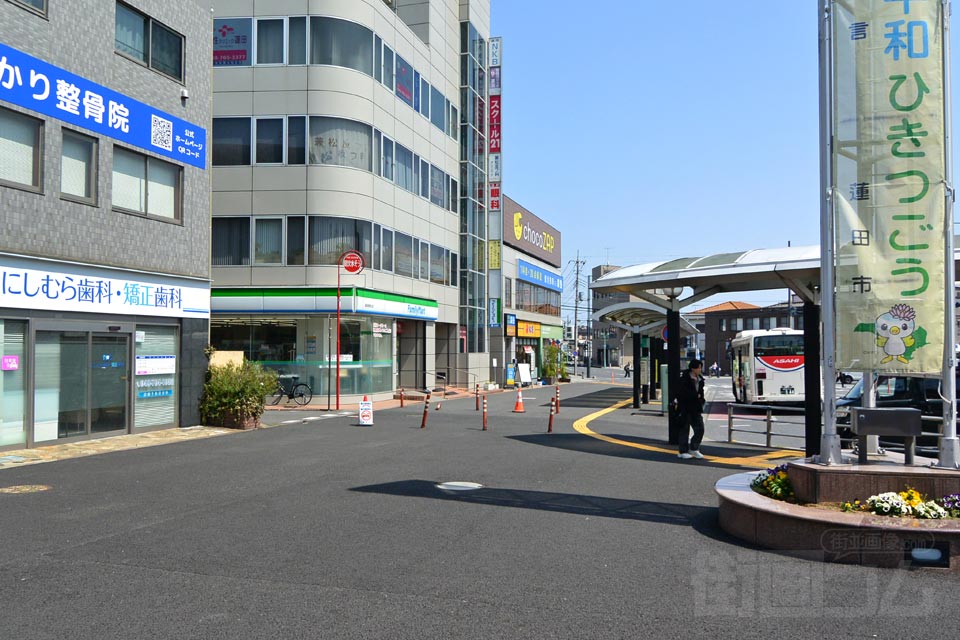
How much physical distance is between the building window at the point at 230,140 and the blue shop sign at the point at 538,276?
28.7 metres

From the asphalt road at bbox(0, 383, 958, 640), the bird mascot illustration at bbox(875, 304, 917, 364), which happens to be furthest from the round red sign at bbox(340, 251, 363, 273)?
the bird mascot illustration at bbox(875, 304, 917, 364)

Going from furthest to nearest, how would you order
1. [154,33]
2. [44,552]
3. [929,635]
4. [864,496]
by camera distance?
[154,33] → [864,496] → [44,552] → [929,635]

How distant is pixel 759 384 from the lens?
28922mm

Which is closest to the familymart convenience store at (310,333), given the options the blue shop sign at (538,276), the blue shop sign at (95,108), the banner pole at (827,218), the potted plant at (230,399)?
the potted plant at (230,399)

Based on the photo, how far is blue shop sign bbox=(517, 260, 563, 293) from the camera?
57406mm

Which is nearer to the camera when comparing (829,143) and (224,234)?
(829,143)

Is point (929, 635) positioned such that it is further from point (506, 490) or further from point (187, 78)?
point (187, 78)

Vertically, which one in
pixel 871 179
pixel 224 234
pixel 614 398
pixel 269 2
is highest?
pixel 269 2

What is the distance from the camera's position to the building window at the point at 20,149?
1445cm

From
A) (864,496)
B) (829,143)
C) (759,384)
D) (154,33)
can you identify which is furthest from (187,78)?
(759,384)

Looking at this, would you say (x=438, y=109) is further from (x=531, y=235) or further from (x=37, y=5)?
(x=37, y=5)

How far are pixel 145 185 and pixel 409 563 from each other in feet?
44.3

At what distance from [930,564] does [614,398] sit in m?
29.1

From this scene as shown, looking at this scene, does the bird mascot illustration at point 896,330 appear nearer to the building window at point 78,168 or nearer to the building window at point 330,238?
the building window at point 78,168
